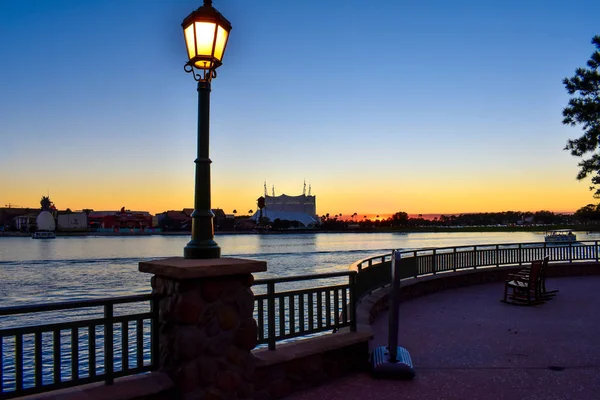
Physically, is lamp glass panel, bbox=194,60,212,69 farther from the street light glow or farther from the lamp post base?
the lamp post base

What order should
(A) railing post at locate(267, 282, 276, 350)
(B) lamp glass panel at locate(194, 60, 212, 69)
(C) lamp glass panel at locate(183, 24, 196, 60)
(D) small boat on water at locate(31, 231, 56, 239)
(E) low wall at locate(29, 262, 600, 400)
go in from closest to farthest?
(E) low wall at locate(29, 262, 600, 400) < (C) lamp glass panel at locate(183, 24, 196, 60) < (B) lamp glass panel at locate(194, 60, 212, 69) < (A) railing post at locate(267, 282, 276, 350) < (D) small boat on water at locate(31, 231, 56, 239)

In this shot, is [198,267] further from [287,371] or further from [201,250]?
[287,371]

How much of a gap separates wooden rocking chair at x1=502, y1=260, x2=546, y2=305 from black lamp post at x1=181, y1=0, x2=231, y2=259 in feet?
30.7

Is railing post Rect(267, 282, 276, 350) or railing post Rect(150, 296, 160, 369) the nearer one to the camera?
railing post Rect(150, 296, 160, 369)

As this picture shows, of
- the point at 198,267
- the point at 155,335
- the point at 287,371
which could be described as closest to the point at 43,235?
the point at 287,371

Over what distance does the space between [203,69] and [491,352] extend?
20.0 feet

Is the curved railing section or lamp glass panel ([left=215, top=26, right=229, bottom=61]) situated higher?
lamp glass panel ([left=215, top=26, right=229, bottom=61])

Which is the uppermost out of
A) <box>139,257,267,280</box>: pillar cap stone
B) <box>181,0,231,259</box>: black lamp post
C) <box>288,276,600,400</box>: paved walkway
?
<box>181,0,231,259</box>: black lamp post

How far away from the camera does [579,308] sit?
38.3ft

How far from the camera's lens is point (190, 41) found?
5336 millimetres

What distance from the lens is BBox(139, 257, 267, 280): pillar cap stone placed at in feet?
15.3

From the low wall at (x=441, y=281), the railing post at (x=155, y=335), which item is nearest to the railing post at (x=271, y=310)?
the railing post at (x=155, y=335)

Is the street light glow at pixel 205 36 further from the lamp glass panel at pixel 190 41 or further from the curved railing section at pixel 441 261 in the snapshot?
the curved railing section at pixel 441 261

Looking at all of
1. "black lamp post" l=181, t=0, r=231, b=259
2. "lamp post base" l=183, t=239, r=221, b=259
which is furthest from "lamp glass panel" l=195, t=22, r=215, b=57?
"lamp post base" l=183, t=239, r=221, b=259
